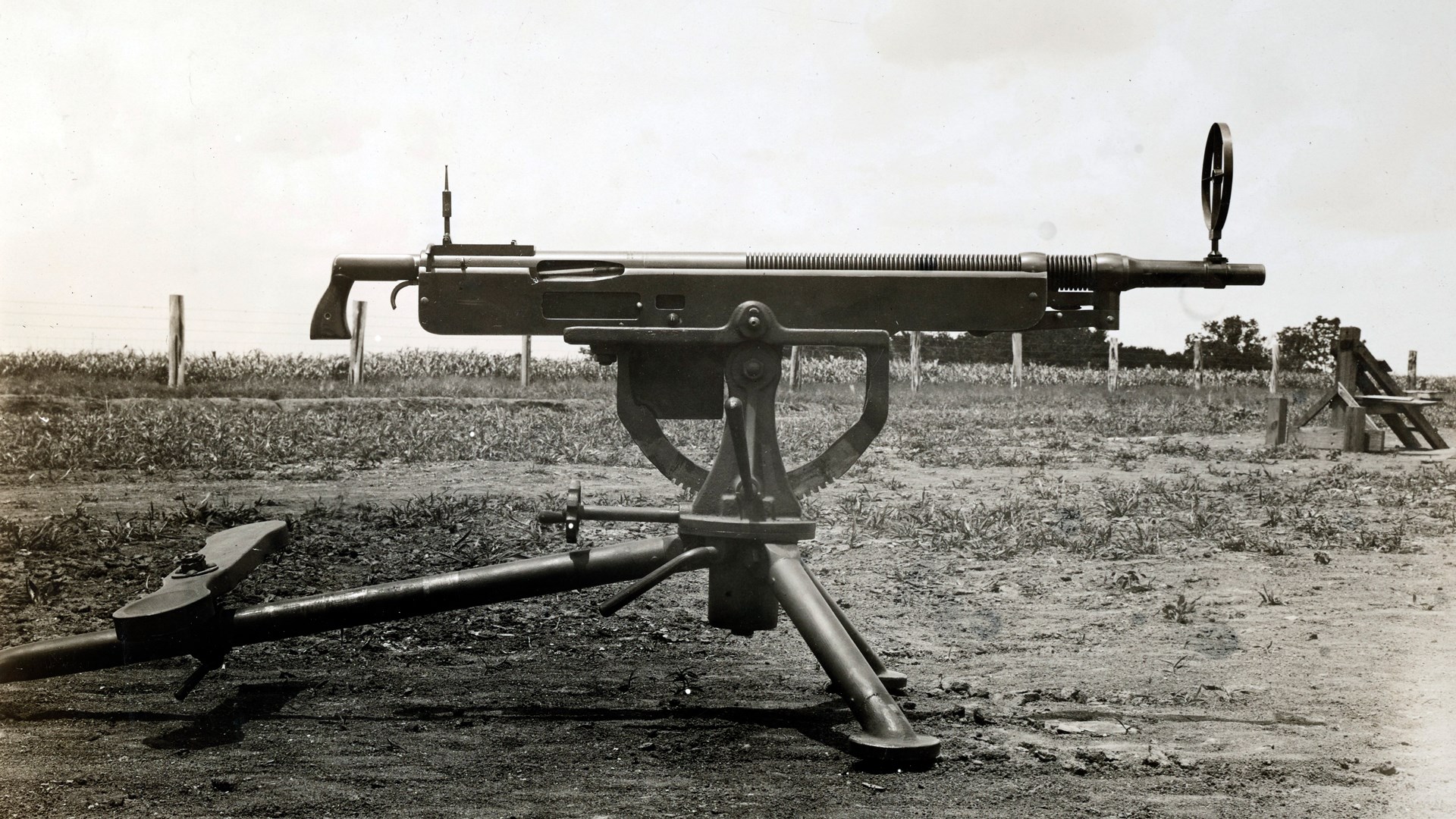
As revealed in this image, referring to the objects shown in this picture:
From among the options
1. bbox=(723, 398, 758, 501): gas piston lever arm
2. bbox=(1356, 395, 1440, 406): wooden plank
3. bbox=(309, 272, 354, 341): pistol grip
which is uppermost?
bbox=(309, 272, 354, 341): pistol grip

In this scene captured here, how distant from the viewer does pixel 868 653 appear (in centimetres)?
322

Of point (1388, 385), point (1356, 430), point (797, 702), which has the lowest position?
point (797, 702)

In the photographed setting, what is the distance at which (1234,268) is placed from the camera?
11.5 feet

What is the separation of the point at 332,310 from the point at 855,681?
205 centimetres

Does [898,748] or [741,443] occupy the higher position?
[741,443]

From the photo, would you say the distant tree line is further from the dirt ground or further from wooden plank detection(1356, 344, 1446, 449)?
the dirt ground

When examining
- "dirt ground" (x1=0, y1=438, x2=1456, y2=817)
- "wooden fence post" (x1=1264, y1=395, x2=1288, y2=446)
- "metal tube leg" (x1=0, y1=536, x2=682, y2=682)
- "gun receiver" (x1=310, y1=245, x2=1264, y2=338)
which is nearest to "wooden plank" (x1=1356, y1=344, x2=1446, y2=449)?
"wooden fence post" (x1=1264, y1=395, x2=1288, y2=446)

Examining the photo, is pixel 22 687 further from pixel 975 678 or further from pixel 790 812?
pixel 975 678

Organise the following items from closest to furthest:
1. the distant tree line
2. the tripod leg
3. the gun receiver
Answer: the tripod leg < the gun receiver < the distant tree line

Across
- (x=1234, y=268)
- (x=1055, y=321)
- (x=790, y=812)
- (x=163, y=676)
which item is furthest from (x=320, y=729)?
(x=1234, y=268)

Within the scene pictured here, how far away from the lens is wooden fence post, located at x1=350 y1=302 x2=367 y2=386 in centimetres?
1562

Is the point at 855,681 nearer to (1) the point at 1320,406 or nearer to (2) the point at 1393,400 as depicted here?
(2) the point at 1393,400

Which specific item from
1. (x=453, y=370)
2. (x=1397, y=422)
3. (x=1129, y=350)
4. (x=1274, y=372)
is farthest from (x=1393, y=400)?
(x=1129, y=350)

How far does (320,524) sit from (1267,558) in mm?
4758
